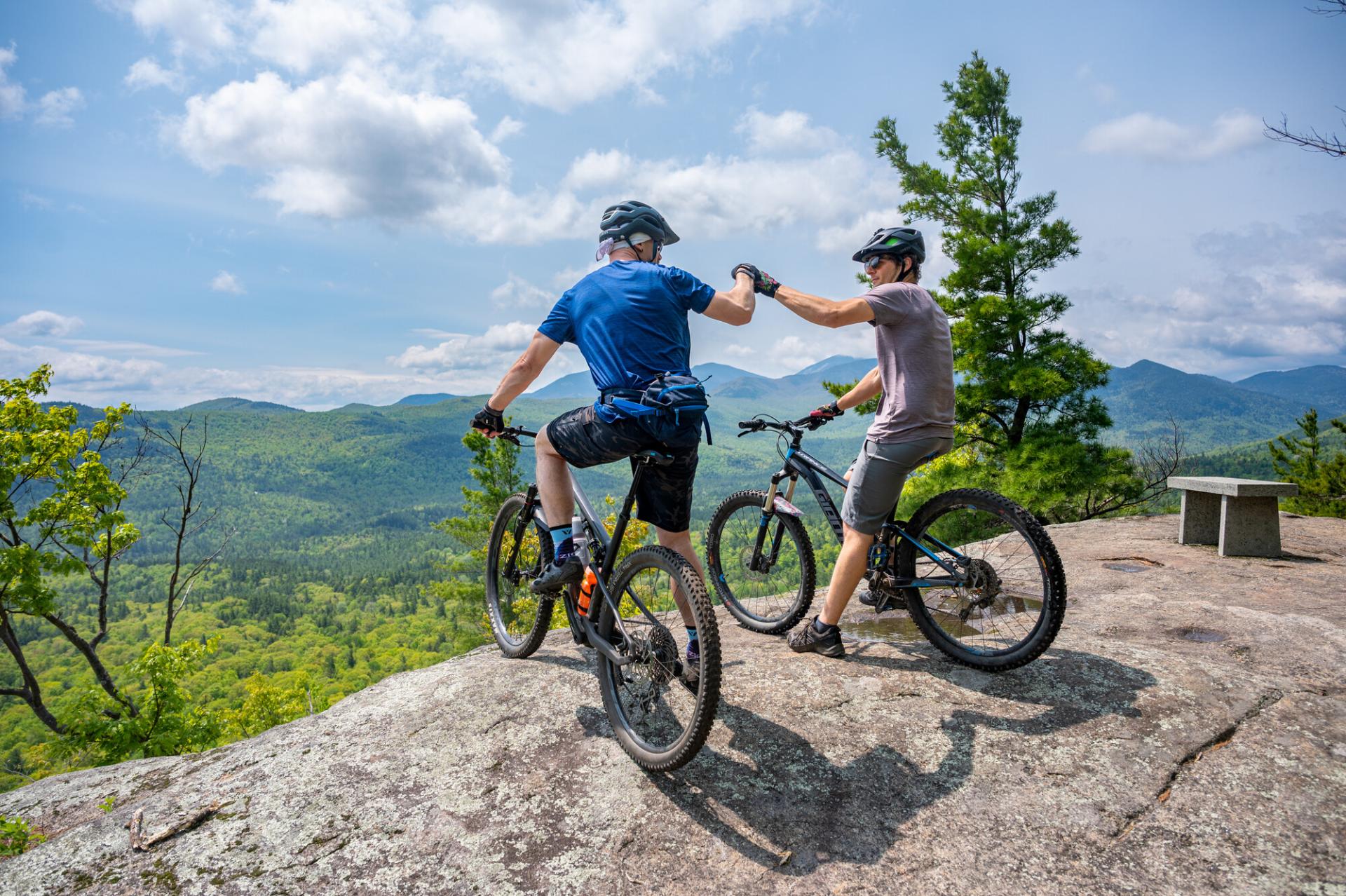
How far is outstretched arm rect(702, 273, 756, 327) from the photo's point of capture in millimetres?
3316

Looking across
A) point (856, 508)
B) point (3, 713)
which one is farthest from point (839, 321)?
point (3, 713)

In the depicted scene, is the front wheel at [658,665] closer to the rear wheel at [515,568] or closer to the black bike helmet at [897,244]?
the rear wheel at [515,568]

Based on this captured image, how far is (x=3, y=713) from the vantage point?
3169 inches

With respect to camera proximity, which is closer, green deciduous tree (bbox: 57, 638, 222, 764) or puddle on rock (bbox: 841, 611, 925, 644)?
puddle on rock (bbox: 841, 611, 925, 644)

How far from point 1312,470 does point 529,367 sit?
2828cm

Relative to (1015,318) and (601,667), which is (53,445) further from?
(1015,318)

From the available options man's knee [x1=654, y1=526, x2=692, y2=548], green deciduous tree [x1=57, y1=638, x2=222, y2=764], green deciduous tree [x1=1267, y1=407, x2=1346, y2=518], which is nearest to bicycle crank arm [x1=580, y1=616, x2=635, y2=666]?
man's knee [x1=654, y1=526, x2=692, y2=548]

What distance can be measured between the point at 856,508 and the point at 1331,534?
8.41 metres

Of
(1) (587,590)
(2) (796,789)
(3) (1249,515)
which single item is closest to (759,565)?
(1) (587,590)

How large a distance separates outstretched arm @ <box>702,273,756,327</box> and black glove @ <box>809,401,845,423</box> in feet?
5.01

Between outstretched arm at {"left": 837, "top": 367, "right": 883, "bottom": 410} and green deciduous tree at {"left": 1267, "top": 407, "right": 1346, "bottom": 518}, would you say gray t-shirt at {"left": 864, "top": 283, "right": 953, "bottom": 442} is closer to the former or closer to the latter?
outstretched arm at {"left": 837, "top": 367, "right": 883, "bottom": 410}

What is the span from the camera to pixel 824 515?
4445 millimetres

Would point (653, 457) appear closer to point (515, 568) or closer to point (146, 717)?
point (515, 568)

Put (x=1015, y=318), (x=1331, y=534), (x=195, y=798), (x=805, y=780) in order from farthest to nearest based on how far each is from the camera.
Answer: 1. (x=1015, y=318)
2. (x=1331, y=534)
3. (x=195, y=798)
4. (x=805, y=780)
